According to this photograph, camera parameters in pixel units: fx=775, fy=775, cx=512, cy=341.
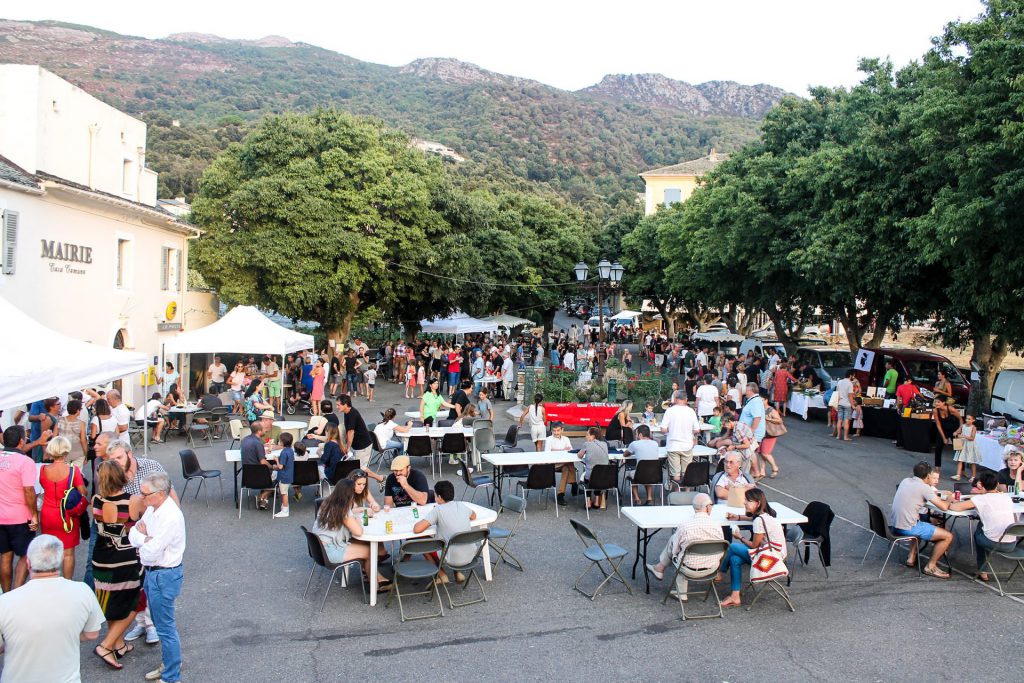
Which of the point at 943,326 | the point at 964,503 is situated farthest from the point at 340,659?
the point at 943,326

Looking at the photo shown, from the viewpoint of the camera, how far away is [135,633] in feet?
21.1

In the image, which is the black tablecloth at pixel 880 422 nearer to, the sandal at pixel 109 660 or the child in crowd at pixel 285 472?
the child in crowd at pixel 285 472

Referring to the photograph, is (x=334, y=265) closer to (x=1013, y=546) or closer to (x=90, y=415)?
(x=90, y=415)

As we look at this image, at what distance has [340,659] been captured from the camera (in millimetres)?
6172

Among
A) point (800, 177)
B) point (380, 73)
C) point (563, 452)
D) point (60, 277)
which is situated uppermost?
point (380, 73)

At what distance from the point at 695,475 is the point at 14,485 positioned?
8034mm

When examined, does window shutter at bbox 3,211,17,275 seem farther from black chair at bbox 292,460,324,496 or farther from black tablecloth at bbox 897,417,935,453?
black tablecloth at bbox 897,417,935,453

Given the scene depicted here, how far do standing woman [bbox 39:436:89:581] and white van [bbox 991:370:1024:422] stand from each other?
17.6 meters

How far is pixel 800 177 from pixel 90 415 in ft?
62.3

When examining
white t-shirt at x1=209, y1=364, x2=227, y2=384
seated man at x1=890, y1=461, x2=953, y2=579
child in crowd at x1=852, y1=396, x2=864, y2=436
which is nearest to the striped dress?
seated man at x1=890, y1=461, x2=953, y2=579

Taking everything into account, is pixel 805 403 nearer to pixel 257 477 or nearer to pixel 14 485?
pixel 257 477

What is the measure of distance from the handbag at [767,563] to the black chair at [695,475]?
345cm

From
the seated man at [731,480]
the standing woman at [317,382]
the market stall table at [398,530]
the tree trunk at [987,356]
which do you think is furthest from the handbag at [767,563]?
the tree trunk at [987,356]

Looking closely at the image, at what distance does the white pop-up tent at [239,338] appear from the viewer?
17.5m
